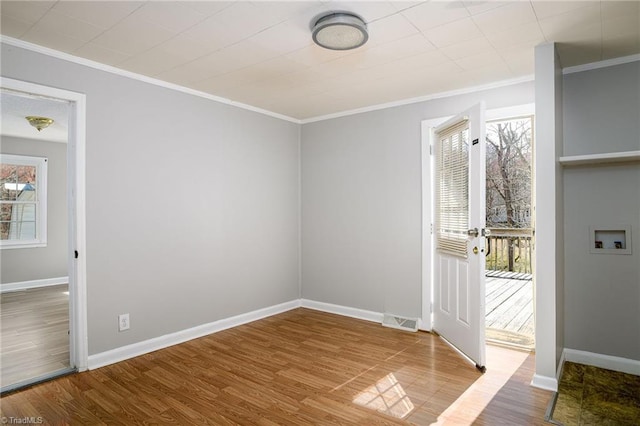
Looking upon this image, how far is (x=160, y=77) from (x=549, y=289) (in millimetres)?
3559

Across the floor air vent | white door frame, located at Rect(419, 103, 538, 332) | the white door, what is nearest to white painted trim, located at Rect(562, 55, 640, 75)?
the white door

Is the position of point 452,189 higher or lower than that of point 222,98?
lower

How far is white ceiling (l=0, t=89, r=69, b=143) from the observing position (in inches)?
160

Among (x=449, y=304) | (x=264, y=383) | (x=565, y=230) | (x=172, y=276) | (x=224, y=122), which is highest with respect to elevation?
(x=224, y=122)

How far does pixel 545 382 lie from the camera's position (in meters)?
2.58

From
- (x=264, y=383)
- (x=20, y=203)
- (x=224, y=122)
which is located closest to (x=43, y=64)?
(x=224, y=122)

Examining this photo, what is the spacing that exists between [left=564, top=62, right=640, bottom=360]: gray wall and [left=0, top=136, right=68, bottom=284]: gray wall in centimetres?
747

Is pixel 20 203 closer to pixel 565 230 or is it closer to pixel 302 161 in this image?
pixel 302 161

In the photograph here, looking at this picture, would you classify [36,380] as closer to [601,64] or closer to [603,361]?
[603,361]

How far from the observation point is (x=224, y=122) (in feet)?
13.1

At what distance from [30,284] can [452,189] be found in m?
6.76

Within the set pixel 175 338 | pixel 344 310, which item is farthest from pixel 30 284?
pixel 344 310

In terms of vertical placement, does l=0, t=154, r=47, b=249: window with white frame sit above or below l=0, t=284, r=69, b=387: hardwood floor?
above

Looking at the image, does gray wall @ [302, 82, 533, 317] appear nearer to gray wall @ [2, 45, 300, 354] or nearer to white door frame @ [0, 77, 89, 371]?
gray wall @ [2, 45, 300, 354]
